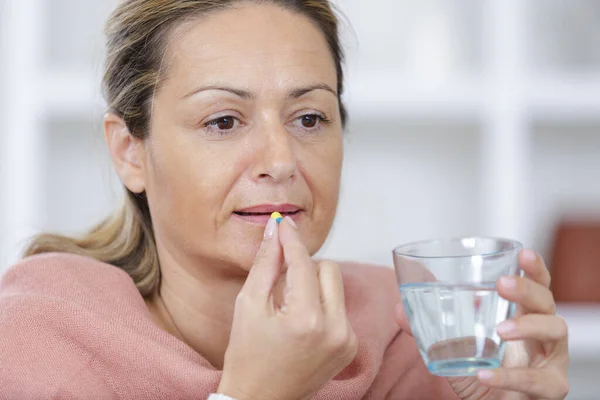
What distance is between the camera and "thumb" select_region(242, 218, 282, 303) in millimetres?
1004

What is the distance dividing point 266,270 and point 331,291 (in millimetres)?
84

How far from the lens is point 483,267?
3.07ft

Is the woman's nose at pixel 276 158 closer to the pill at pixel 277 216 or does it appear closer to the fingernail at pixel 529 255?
the pill at pixel 277 216

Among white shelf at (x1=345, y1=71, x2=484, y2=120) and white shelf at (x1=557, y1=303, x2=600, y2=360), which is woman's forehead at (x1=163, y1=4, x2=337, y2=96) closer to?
white shelf at (x1=345, y1=71, x2=484, y2=120)

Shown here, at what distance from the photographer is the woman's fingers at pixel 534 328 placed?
3.14 feet

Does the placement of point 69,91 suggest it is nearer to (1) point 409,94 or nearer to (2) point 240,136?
(1) point 409,94

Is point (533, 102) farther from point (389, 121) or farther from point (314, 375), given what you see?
point (314, 375)

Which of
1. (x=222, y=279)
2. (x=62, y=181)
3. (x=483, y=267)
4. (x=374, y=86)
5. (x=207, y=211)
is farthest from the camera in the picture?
(x=62, y=181)

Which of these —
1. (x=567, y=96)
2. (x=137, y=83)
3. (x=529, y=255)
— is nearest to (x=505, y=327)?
(x=529, y=255)

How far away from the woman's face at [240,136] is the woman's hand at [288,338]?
217mm

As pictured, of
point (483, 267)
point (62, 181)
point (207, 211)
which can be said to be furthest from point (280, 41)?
point (62, 181)

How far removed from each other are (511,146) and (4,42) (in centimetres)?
146

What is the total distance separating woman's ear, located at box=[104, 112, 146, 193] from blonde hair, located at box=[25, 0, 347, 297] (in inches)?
0.6

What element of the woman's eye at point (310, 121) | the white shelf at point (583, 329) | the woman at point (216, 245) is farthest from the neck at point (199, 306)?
the white shelf at point (583, 329)
